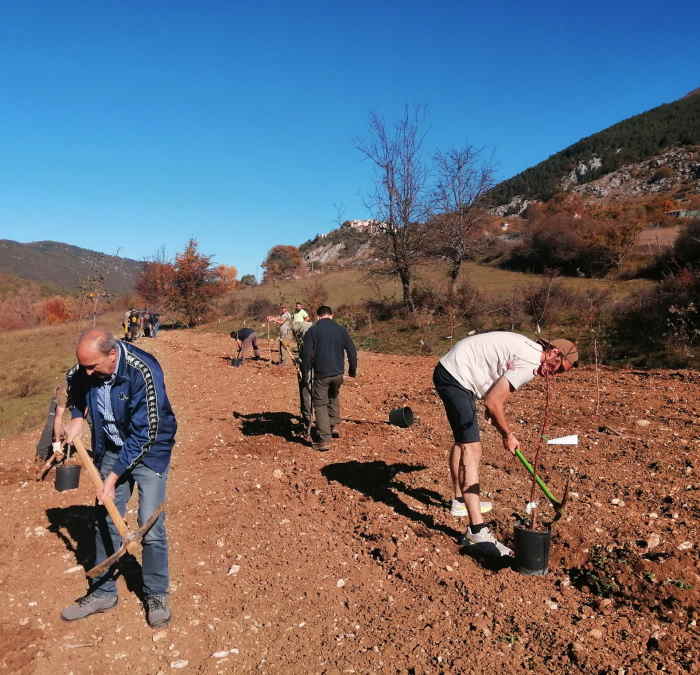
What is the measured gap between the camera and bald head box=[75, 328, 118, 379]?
9.55 ft

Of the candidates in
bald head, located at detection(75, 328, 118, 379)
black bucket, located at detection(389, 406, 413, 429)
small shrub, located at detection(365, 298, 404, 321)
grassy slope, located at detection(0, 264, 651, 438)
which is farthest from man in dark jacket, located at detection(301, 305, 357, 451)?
small shrub, located at detection(365, 298, 404, 321)

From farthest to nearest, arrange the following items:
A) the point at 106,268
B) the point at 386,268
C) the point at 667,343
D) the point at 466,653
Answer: the point at 386,268, the point at 106,268, the point at 667,343, the point at 466,653

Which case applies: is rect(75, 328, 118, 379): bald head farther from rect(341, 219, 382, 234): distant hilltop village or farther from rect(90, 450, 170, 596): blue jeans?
rect(341, 219, 382, 234): distant hilltop village

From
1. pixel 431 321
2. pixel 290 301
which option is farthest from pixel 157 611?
pixel 290 301

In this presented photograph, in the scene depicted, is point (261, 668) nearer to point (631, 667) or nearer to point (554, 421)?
point (631, 667)

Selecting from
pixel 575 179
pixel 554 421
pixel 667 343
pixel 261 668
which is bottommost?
pixel 261 668

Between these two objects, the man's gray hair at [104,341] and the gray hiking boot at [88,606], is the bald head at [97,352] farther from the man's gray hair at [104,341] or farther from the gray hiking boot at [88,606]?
the gray hiking boot at [88,606]

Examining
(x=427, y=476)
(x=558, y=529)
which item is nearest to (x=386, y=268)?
(x=427, y=476)

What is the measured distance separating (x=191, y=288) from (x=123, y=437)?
29.7 meters

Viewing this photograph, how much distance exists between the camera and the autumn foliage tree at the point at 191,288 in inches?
1246

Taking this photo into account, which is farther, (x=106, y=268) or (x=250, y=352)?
(x=106, y=268)

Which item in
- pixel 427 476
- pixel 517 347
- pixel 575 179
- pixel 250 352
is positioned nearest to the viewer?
pixel 517 347

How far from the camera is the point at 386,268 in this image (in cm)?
2245

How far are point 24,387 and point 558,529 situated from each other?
51.5ft
